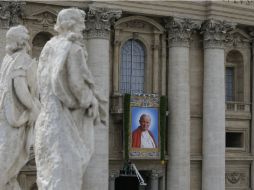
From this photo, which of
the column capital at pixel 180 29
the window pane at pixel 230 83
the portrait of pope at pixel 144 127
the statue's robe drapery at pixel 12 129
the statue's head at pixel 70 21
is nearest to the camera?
the statue's head at pixel 70 21

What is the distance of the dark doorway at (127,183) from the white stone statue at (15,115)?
25.9m

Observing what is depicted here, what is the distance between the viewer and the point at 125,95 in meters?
33.0

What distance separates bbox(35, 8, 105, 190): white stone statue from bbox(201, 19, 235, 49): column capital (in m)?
28.2

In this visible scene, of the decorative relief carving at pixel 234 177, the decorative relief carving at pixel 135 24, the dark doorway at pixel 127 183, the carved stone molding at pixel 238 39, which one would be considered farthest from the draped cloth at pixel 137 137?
the carved stone molding at pixel 238 39

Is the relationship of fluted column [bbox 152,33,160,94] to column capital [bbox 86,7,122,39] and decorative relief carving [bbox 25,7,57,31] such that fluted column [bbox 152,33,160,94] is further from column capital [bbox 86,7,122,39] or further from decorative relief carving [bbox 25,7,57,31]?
decorative relief carving [bbox 25,7,57,31]

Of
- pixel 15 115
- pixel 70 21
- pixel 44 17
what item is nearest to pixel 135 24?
pixel 44 17

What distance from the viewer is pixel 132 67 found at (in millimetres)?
34750

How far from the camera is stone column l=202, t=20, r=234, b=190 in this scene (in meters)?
34.5

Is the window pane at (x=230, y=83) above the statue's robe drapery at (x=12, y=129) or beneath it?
above

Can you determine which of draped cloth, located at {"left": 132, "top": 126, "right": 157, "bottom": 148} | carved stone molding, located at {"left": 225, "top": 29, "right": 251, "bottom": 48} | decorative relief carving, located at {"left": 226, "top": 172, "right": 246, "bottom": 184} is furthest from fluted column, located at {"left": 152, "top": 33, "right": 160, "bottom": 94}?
decorative relief carving, located at {"left": 226, "top": 172, "right": 246, "bottom": 184}

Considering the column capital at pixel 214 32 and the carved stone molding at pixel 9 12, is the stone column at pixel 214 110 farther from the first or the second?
the carved stone molding at pixel 9 12

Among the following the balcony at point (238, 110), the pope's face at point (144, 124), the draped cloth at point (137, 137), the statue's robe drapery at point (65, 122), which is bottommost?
the statue's robe drapery at point (65, 122)

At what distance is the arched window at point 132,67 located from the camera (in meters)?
34.5

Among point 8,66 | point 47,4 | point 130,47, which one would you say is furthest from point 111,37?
point 8,66
